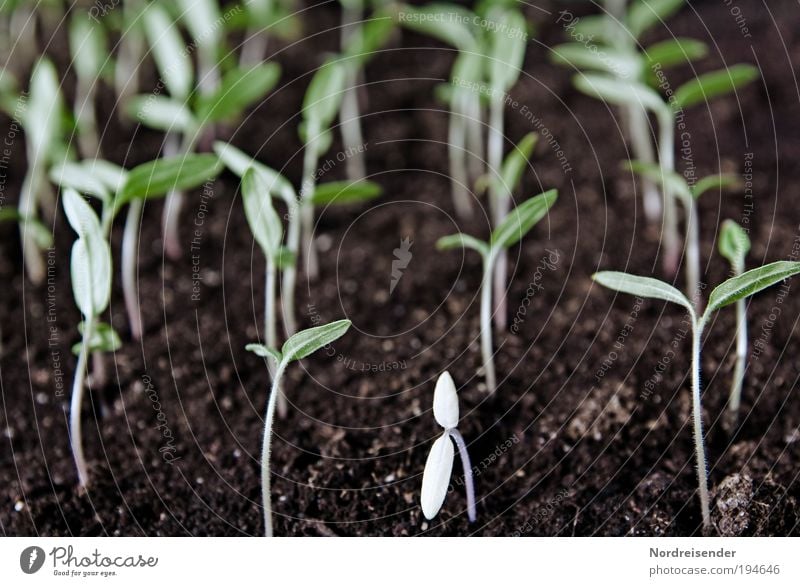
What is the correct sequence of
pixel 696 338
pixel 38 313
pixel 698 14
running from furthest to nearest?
pixel 698 14 → pixel 38 313 → pixel 696 338

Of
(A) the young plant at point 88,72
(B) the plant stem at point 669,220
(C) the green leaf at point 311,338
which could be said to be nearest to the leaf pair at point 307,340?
(C) the green leaf at point 311,338

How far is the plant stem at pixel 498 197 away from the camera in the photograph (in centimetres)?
111

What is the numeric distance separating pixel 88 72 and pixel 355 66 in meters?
0.46

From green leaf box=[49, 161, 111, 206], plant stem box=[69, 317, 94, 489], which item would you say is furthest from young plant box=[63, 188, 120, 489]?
green leaf box=[49, 161, 111, 206]

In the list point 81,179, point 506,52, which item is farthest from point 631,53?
point 81,179

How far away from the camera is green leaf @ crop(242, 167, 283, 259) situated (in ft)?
2.97

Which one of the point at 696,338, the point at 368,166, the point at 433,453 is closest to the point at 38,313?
the point at 368,166

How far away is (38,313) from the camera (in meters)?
1.17

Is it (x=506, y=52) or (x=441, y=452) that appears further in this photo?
(x=506, y=52)

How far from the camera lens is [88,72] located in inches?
56.8

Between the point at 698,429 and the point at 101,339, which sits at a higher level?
the point at 101,339

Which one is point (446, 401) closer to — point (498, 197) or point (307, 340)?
point (307, 340)

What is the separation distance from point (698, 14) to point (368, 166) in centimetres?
73

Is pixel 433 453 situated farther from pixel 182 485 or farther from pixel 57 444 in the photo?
pixel 57 444
